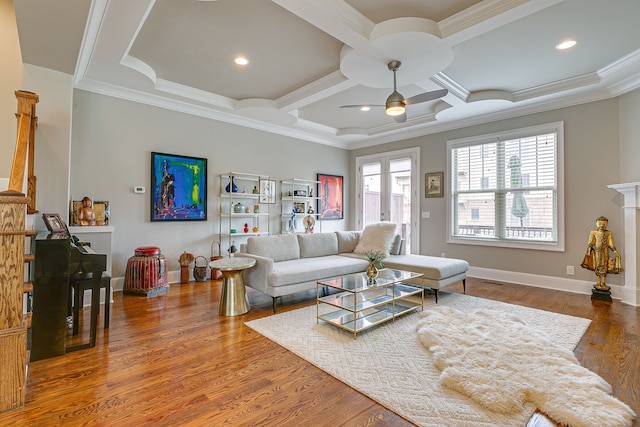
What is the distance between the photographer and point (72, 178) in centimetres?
390

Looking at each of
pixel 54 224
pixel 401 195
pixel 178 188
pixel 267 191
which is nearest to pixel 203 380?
pixel 54 224

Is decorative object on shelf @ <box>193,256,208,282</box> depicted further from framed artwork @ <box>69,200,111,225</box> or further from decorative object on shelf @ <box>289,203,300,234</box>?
decorative object on shelf @ <box>289,203,300,234</box>

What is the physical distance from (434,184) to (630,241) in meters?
2.82

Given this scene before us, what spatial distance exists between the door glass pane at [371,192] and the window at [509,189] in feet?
5.70

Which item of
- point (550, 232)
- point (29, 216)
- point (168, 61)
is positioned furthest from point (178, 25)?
point (550, 232)

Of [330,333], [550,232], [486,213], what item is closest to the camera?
[330,333]

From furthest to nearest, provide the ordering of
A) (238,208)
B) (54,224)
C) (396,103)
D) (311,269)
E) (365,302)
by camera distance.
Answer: (238,208), (311,269), (396,103), (365,302), (54,224)

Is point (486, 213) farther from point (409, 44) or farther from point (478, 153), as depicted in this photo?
point (409, 44)

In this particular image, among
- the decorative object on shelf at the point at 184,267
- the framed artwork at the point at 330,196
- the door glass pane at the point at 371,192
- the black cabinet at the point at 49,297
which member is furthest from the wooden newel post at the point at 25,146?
the door glass pane at the point at 371,192

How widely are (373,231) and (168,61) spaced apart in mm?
3646

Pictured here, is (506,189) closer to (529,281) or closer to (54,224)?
(529,281)

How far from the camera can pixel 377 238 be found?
4.73 m

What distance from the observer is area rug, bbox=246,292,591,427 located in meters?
1.67

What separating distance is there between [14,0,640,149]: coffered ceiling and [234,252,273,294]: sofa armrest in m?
2.35
